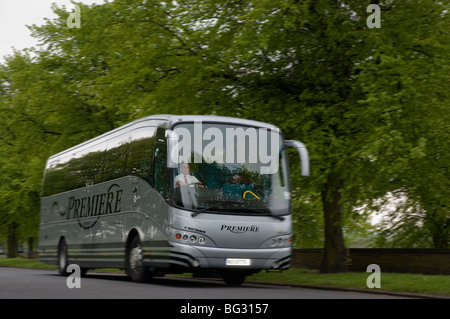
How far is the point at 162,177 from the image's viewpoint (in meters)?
15.5

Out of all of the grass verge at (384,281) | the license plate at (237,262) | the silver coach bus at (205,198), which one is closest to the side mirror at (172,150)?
the silver coach bus at (205,198)

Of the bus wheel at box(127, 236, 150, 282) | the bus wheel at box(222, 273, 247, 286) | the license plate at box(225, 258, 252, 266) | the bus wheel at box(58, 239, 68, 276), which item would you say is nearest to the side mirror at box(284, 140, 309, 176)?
the license plate at box(225, 258, 252, 266)

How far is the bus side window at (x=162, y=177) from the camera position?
50.2ft

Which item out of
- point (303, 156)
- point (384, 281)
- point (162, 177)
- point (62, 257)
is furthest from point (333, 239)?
point (62, 257)

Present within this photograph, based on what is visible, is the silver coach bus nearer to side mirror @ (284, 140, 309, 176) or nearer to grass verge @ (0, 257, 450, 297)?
side mirror @ (284, 140, 309, 176)

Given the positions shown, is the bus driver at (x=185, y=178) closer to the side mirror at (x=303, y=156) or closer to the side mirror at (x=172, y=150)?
the side mirror at (x=172, y=150)

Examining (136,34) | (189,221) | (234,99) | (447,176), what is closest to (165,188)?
(189,221)

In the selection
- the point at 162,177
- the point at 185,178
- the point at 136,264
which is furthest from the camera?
the point at 136,264

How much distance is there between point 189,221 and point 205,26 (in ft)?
25.4

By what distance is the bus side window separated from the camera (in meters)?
15.3

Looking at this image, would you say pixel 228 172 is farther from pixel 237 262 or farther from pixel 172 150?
pixel 237 262

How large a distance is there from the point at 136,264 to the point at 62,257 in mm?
6952

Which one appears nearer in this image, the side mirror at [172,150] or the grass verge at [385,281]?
the grass verge at [385,281]

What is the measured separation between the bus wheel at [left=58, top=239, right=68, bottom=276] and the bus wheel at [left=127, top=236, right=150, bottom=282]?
6058 millimetres
